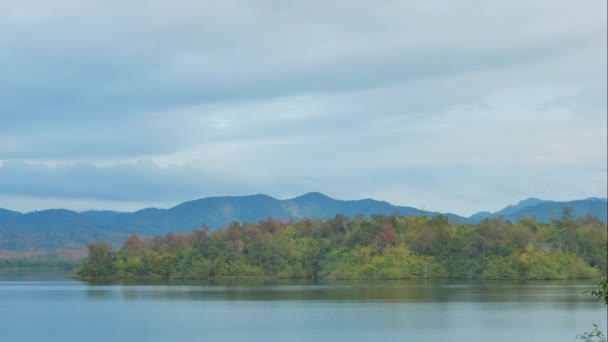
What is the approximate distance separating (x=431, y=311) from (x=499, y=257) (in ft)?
165

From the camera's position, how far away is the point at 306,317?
4303 cm

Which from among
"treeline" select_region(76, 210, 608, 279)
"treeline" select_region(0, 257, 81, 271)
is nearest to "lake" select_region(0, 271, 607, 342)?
"treeline" select_region(76, 210, 608, 279)

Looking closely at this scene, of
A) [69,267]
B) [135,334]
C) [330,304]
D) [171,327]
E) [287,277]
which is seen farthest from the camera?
[69,267]

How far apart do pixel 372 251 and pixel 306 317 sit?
5795 cm

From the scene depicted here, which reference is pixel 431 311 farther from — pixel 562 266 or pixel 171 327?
pixel 562 266

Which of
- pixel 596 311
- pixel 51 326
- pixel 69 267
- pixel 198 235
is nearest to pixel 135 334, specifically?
pixel 51 326

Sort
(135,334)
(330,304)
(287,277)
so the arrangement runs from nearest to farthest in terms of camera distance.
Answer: (135,334)
(330,304)
(287,277)

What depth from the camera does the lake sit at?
35.8 m

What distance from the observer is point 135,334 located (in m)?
36.8

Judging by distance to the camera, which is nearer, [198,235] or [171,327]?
[171,327]

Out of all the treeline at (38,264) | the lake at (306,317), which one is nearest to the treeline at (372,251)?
the lake at (306,317)

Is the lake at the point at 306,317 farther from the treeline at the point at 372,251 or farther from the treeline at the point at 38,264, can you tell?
the treeline at the point at 38,264

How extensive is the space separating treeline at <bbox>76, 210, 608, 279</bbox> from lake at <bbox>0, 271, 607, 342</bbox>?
31.8 meters

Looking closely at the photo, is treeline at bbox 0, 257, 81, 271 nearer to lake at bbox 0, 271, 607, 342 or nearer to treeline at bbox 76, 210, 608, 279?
treeline at bbox 76, 210, 608, 279
